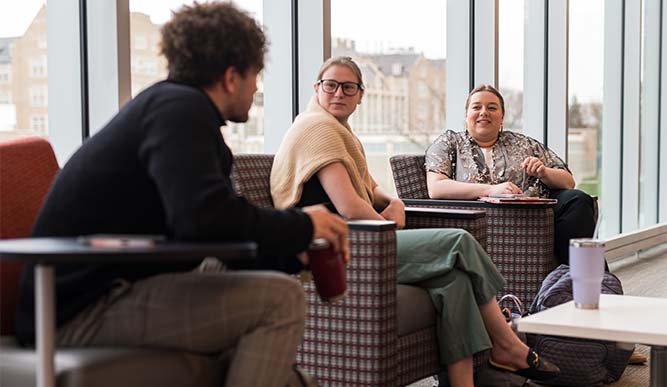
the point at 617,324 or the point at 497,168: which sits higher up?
the point at 497,168

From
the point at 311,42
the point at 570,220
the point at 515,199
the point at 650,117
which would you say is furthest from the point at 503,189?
the point at 650,117

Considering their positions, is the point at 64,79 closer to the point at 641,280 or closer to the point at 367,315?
the point at 367,315

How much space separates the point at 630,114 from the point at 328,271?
251 inches

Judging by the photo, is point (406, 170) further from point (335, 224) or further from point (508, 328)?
point (335, 224)

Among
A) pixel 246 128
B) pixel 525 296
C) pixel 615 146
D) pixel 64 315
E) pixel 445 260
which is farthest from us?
pixel 615 146

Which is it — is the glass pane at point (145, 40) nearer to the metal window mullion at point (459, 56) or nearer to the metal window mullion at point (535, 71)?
the metal window mullion at point (459, 56)

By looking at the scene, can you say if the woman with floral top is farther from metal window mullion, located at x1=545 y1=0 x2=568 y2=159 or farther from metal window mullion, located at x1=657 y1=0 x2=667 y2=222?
metal window mullion, located at x1=657 y1=0 x2=667 y2=222

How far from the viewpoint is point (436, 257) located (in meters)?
Result: 2.81

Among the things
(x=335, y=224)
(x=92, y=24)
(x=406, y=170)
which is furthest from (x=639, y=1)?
(x=335, y=224)

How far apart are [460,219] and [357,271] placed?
645mm

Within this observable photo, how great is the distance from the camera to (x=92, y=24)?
9.87ft

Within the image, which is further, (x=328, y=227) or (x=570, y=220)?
(x=570, y=220)

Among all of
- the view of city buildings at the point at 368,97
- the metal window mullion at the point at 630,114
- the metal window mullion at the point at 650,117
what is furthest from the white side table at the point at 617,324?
the metal window mullion at the point at 650,117

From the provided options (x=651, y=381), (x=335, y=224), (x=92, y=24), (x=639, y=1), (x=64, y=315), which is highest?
(x=639, y=1)
